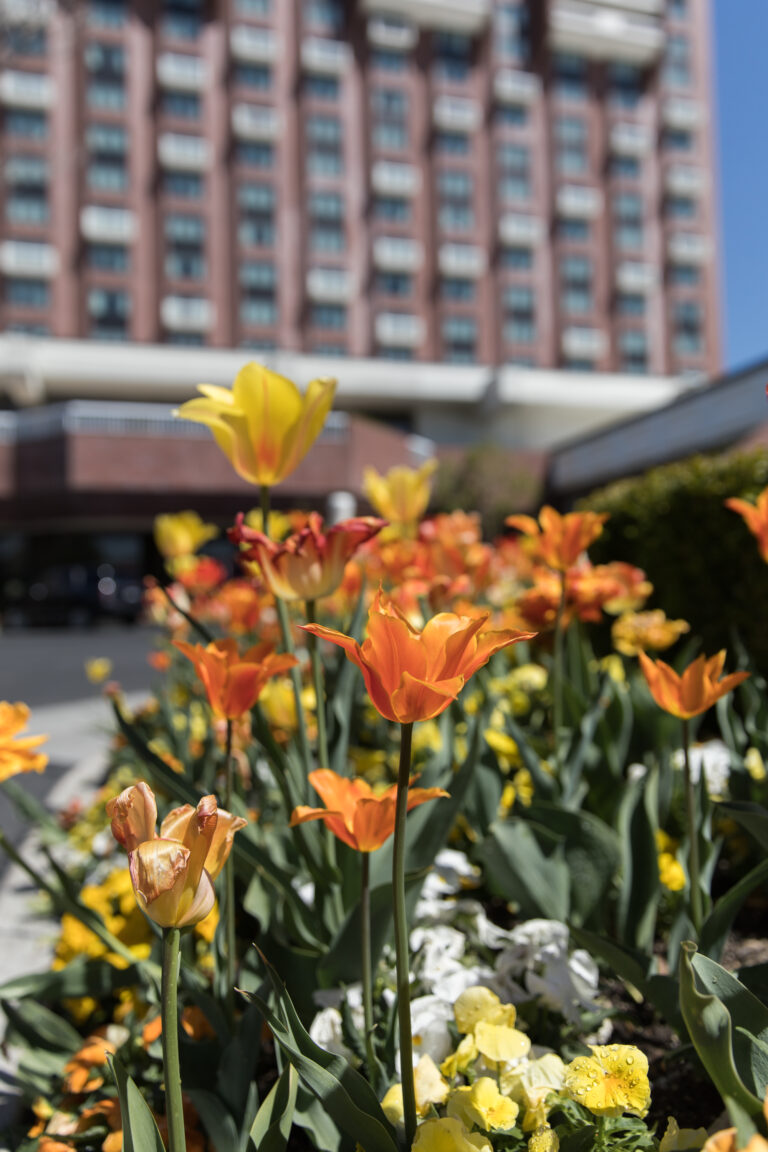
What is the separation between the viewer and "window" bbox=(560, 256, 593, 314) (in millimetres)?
35281

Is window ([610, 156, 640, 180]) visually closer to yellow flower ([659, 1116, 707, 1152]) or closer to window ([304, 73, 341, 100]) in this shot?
window ([304, 73, 341, 100])

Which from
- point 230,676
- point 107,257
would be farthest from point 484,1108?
point 107,257

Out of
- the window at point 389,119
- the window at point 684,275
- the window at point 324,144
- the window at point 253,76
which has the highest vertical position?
the window at point 253,76

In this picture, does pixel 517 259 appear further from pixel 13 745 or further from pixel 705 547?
pixel 13 745

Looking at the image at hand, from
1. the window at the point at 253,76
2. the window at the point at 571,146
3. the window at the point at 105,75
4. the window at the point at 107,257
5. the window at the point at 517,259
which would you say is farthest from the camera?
the window at the point at 571,146

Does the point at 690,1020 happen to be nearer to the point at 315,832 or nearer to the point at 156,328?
the point at 315,832

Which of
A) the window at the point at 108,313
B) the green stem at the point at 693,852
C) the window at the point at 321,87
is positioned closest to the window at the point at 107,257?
the window at the point at 108,313

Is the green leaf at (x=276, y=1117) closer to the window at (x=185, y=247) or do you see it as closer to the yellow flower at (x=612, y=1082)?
the yellow flower at (x=612, y=1082)

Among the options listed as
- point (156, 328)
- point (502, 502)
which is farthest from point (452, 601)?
point (156, 328)

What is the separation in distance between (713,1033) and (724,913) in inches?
19.3

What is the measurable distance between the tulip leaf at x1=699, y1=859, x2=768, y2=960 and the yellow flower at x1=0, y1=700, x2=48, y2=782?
3.12 ft

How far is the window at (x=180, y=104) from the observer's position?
32250 mm

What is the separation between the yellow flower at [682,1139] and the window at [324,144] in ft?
119

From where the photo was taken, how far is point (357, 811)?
1.00m
